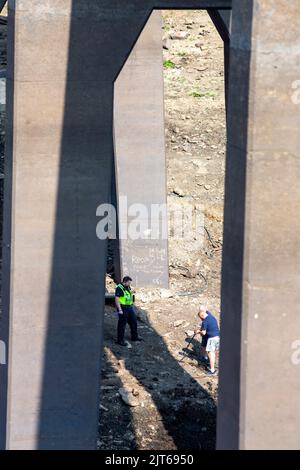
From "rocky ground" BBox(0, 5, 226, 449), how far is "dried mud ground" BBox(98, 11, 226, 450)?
15 millimetres

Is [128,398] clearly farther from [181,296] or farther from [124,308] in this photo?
[181,296]

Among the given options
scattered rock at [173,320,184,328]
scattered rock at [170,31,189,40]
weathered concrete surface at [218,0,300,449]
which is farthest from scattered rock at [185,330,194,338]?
scattered rock at [170,31,189,40]

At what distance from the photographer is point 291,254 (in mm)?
7492

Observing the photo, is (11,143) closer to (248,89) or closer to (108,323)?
(248,89)

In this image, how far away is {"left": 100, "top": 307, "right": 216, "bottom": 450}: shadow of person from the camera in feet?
40.3

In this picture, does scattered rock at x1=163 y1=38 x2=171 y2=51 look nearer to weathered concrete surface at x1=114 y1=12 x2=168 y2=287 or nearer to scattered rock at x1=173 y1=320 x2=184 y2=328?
weathered concrete surface at x1=114 y1=12 x2=168 y2=287

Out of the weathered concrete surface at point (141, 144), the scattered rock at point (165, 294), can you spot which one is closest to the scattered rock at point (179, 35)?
the weathered concrete surface at point (141, 144)

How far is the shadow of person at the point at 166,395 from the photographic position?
12.3 m

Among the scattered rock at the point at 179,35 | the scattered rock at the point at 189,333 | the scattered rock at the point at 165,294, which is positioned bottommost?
the scattered rock at the point at 189,333

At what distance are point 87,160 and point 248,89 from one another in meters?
3.10

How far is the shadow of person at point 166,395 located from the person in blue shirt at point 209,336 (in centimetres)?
42

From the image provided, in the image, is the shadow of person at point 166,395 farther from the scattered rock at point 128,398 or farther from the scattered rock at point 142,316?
the scattered rock at point 142,316

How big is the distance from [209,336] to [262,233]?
752 cm

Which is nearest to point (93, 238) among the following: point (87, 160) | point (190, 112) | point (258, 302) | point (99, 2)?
point (87, 160)
